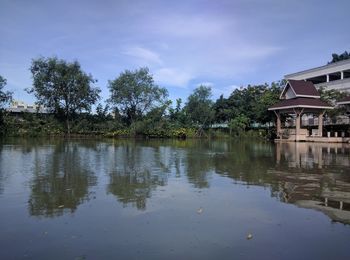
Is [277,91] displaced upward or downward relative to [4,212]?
upward

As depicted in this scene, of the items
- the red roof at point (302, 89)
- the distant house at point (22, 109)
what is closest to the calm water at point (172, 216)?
the red roof at point (302, 89)

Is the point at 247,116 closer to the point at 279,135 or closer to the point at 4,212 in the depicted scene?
the point at 279,135

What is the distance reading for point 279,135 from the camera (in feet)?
145

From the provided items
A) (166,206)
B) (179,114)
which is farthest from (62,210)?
(179,114)

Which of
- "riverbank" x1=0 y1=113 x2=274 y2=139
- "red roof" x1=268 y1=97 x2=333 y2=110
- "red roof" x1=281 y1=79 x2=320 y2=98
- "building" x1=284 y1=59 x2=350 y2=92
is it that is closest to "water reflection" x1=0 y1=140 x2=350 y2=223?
"red roof" x1=268 y1=97 x2=333 y2=110

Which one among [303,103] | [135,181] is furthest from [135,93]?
[135,181]

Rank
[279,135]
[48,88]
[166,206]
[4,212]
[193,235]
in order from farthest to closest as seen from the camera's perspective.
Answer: [48,88] < [279,135] < [166,206] < [4,212] < [193,235]

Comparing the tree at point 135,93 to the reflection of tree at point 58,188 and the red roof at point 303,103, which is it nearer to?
the red roof at point 303,103

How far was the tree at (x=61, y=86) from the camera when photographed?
4853cm

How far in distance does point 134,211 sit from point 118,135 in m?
42.9

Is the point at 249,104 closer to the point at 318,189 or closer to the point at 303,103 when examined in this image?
the point at 303,103

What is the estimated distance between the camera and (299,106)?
40438mm

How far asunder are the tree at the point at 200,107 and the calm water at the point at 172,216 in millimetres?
48990

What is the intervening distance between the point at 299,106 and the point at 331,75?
24.8 metres
